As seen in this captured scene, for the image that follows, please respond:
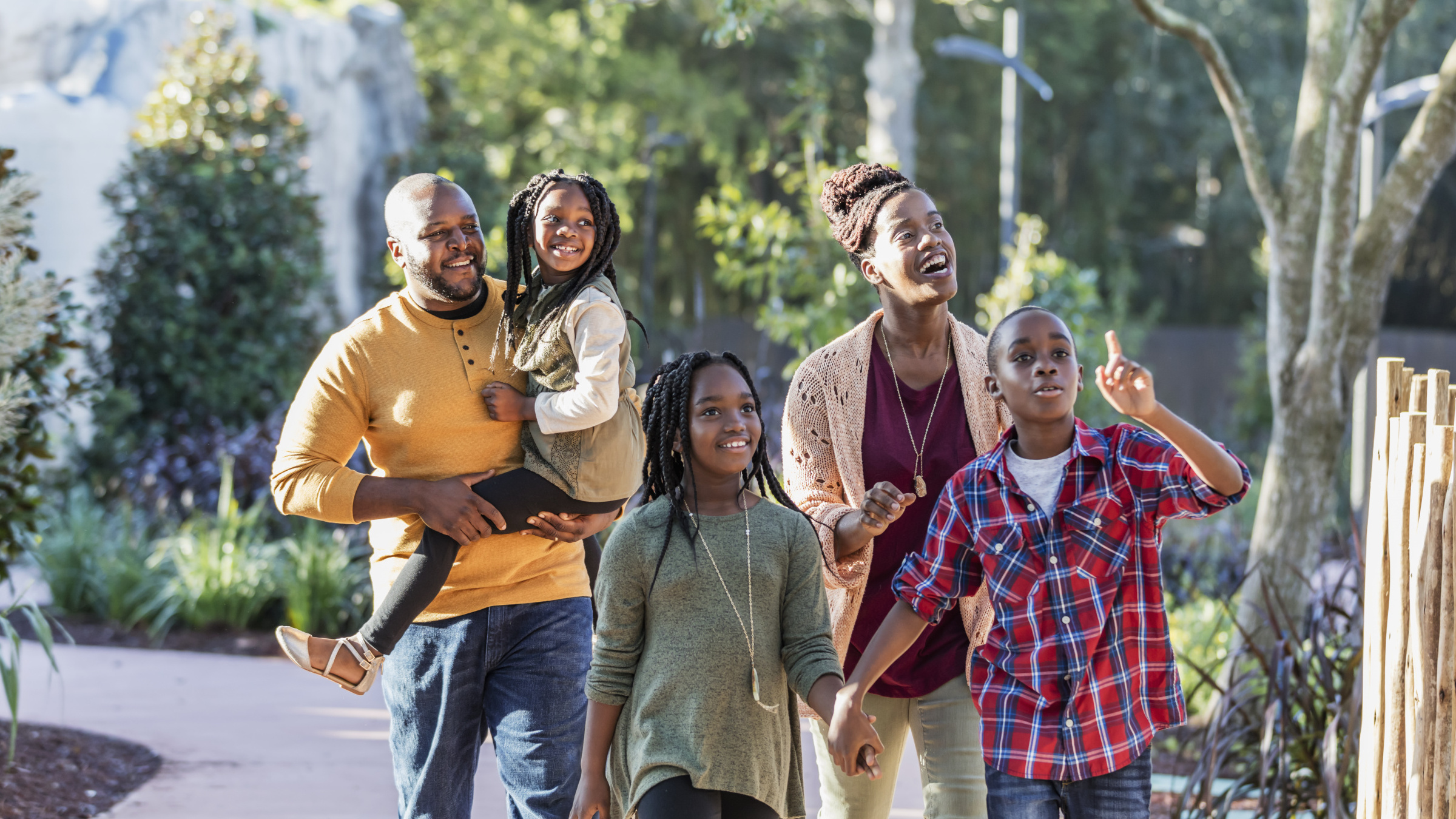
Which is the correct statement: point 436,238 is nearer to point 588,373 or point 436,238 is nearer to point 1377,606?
point 588,373

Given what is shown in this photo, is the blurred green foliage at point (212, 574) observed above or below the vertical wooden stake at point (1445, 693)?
below

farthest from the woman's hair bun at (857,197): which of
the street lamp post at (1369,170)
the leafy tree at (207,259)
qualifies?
the leafy tree at (207,259)

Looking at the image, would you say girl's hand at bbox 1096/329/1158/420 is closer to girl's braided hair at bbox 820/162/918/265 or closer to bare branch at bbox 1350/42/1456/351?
girl's braided hair at bbox 820/162/918/265

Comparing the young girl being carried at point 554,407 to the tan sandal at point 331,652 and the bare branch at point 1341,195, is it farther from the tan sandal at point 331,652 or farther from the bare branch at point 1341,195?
the bare branch at point 1341,195

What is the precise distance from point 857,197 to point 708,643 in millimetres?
1160

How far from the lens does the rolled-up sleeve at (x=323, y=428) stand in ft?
9.83

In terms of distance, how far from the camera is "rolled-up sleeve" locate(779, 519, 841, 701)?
2.76m

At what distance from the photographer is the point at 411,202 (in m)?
3.04

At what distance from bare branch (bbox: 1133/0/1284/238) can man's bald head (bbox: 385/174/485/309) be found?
331 centimetres

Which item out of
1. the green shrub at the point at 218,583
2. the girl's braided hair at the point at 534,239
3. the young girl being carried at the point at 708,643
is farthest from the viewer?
the green shrub at the point at 218,583

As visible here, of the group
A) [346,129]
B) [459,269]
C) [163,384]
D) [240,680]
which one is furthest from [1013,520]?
[346,129]

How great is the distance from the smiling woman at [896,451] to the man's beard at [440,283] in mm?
781

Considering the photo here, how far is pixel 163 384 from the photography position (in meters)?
10.1

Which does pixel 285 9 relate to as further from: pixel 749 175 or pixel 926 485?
pixel 926 485
